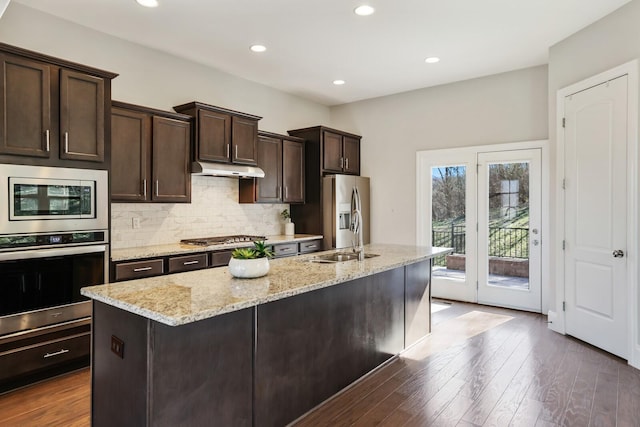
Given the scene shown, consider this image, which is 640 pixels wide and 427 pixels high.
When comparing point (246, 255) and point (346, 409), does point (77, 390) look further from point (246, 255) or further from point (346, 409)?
point (346, 409)

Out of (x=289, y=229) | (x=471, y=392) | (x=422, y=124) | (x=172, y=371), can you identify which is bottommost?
(x=471, y=392)

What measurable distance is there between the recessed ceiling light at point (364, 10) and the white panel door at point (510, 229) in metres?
2.63

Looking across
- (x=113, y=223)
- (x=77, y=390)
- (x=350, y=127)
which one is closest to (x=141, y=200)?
(x=113, y=223)

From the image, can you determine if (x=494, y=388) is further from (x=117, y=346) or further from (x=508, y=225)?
(x=508, y=225)

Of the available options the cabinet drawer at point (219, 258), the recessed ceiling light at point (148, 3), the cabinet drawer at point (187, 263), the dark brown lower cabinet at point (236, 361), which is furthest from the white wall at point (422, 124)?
the recessed ceiling light at point (148, 3)

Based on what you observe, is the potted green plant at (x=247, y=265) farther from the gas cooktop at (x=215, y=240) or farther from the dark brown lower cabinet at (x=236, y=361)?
the gas cooktop at (x=215, y=240)

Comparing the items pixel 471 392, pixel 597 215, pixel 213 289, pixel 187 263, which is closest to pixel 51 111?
pixel 187 263

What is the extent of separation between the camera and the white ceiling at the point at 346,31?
334 centimetres

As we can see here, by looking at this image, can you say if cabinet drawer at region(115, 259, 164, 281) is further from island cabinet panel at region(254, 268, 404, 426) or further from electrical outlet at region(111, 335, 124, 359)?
island cabinet panel at region(254, 268, 404, 426)

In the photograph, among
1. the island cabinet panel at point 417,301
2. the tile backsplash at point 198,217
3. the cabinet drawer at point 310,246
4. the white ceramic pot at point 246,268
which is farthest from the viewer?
the cabinet drawer at point 310,246

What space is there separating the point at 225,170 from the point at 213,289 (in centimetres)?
252

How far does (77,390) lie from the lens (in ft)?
9.32

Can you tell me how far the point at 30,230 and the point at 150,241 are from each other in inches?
55.6

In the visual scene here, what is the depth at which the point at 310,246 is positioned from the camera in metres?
5.33
